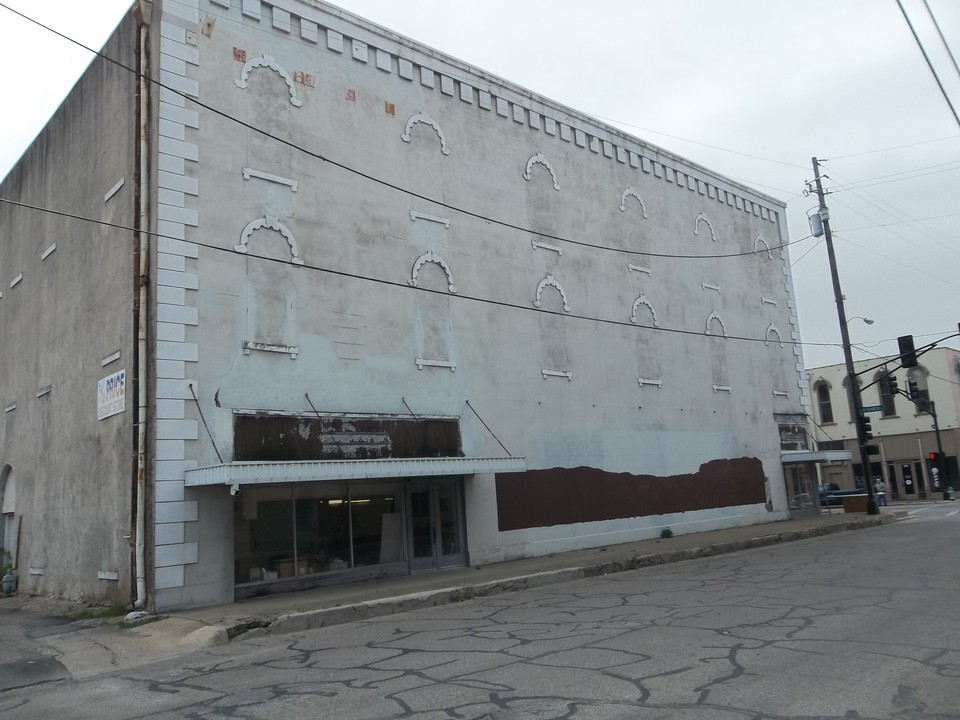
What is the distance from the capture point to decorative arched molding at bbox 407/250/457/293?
1706cm

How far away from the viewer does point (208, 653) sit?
31.8ft

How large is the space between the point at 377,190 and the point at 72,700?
1152 cm

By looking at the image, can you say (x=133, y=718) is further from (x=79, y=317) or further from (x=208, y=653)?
(x=79, y=317)

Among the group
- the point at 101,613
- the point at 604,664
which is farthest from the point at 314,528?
the point at 604,664

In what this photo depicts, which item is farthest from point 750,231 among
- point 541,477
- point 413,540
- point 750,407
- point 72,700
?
point 72,700

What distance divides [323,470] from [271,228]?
4862 mm

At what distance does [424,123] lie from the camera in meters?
18.1

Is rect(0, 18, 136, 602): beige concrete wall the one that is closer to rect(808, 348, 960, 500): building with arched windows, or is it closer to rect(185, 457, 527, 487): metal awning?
rect(185, 457, 527, 487): metal awning

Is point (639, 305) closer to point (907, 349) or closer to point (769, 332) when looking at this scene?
point (769, 332)

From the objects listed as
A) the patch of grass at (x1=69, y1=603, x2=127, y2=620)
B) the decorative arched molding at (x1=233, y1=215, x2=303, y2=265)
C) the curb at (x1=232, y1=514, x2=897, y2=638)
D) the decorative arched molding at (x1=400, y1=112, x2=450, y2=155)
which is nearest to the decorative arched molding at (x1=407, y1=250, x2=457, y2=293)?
the decorative arched molding at (x1=400, y1=112, x2=450, y2=155)

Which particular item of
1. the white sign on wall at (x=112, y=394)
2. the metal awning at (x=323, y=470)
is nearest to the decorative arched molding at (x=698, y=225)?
the metal awning at (x=323, y=470)

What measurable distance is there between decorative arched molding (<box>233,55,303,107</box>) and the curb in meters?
9.73

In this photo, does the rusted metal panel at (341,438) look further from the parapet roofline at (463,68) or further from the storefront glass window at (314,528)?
the parapet roofline at (463,68)

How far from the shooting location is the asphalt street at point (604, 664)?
6.02 metres
